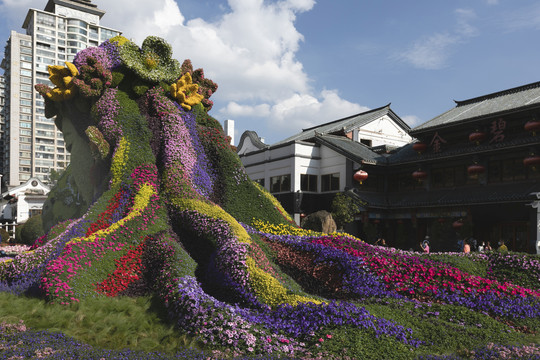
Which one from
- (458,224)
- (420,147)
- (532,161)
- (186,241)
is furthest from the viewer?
(420,147)

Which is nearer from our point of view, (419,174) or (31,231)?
(31,231)

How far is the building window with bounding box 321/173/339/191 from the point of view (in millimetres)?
30469

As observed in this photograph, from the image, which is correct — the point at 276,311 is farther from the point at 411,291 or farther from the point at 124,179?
the point at 124,179

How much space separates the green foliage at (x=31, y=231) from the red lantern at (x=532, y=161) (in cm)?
2433

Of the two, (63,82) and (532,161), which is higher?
(63,82)

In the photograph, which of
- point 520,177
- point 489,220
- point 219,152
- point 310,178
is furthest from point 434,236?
point 219,152

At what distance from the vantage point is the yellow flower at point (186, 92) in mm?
12945

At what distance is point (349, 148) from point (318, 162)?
2.75 m

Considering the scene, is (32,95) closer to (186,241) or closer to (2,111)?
(2,111)

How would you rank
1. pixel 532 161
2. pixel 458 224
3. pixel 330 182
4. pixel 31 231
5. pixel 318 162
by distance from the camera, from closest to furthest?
pixel 532 161
pixel 31 231
pixel 458 224
pixel 330 182
pixel 318 162

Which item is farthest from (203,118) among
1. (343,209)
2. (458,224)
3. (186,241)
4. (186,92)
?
(458,224)

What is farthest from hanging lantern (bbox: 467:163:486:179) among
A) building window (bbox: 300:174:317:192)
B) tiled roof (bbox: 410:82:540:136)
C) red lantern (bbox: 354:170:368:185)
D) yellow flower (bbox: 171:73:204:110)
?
yellow flower (bbox: 171:73:204:110)

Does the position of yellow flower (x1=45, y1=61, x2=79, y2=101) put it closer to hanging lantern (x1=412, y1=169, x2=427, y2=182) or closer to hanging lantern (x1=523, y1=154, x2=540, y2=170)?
hanging lantern (x1=523, y1=154, x2=540, y2=170)

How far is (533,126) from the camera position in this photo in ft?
71.8
